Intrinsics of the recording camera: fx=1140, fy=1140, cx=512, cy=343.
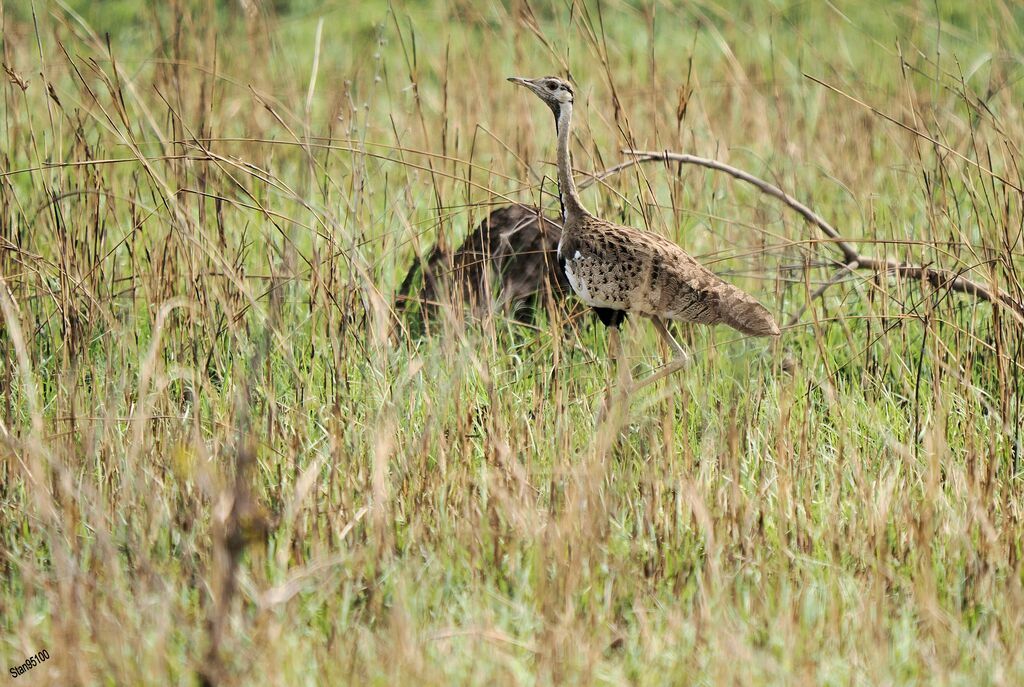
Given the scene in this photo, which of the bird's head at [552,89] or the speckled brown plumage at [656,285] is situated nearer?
the speckled brown plumage at [656,285]

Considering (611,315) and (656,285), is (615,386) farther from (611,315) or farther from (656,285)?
(656,285)

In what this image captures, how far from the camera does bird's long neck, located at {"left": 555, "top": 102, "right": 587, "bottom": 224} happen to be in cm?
329

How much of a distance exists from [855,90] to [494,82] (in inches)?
67.4

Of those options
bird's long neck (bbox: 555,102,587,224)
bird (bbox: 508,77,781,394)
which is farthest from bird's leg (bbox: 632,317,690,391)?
Result: bird's long neck (bbox: 555,102,587,224)

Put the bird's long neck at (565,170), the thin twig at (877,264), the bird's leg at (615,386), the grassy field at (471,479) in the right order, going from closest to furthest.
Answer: the grassy field at (471,479)
the bird's leg at (615,386)
the thin twig at (877,264)
the bird's long neck at (565,170)

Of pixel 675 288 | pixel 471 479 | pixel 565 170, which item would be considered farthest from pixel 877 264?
pixel 471 479

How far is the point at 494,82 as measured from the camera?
523 cm

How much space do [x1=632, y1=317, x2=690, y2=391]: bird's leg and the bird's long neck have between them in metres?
0.40

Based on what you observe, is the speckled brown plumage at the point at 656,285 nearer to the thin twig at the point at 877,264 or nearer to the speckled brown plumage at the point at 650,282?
the speckled brown plumage at the point at 650,282

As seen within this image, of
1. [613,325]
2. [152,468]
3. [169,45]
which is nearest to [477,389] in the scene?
[613,325]

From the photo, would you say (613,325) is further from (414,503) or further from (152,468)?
(152,468)

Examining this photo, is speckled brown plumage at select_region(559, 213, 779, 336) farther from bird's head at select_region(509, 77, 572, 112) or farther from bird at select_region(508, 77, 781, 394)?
bird's head at select_region(509, 77, 572, 112)

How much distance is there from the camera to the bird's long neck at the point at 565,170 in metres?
3.29

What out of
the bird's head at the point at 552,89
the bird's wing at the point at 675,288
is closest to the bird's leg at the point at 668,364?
the bird's wing at the point at 675,288
